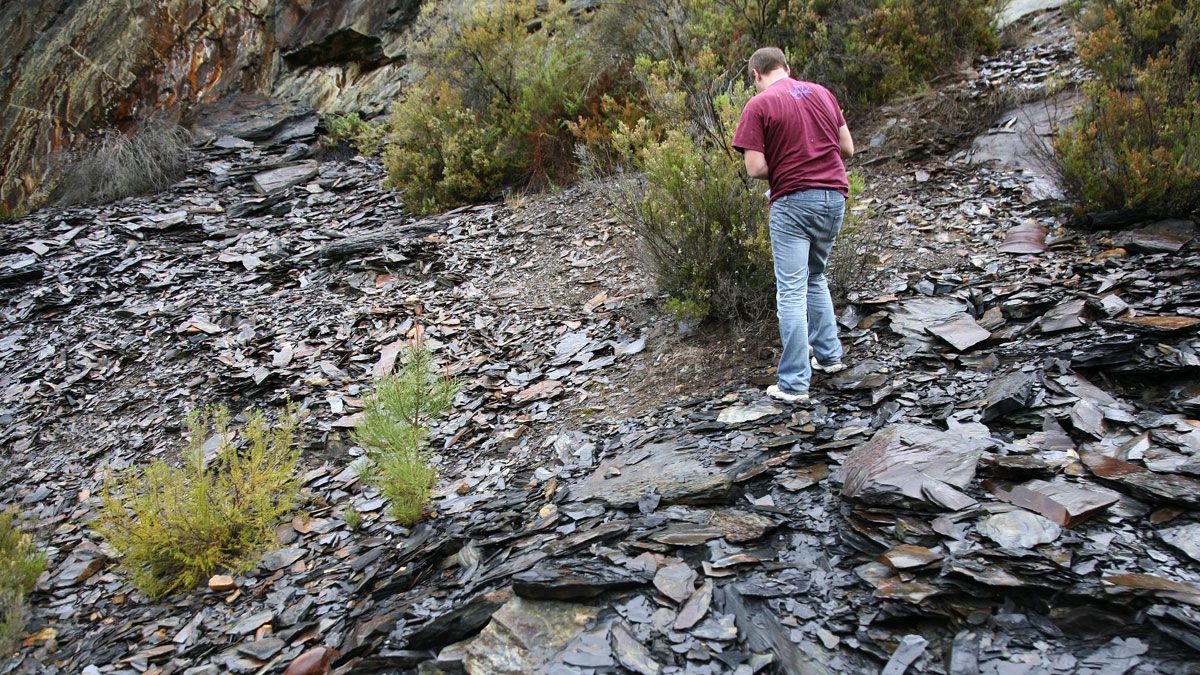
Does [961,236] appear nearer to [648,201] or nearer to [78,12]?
[648,201]

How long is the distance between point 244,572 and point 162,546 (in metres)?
0.51

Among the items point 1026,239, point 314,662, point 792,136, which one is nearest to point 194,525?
point 314,662

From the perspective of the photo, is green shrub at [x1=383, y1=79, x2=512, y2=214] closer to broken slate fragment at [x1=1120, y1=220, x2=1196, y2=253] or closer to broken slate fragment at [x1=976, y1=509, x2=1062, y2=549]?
broken slate fragment at [x1=1120, y1=220, x2=1196, y2=253]

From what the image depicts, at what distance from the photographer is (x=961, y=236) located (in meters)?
6.11

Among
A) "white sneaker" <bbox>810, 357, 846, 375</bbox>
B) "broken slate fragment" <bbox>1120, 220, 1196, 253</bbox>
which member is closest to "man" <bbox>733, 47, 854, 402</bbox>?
"white sneaker" <bbox>810, 357, 846, 375</bbox>

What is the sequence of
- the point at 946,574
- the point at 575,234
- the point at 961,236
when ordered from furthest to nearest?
the point at 575,234 < the point at 961,236 < the point at 946,574

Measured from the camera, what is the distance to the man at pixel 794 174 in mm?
4105

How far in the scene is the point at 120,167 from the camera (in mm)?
11906

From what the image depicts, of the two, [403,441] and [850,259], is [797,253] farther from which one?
[403,441]

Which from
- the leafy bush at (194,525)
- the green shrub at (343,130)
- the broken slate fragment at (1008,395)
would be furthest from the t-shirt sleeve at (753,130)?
the green shrub at (343,130)

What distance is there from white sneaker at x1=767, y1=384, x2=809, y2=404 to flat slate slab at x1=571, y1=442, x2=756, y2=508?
0.65m

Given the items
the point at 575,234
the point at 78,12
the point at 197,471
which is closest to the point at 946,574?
the point at 197,471

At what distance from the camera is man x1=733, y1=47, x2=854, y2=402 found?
411cm

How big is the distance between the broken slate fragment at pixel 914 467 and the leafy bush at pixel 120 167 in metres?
13.0
